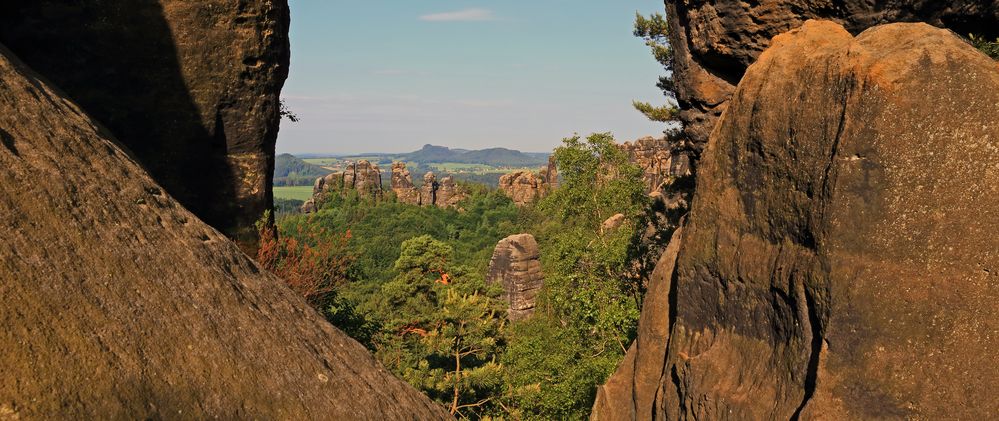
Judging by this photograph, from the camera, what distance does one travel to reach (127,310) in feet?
17.4

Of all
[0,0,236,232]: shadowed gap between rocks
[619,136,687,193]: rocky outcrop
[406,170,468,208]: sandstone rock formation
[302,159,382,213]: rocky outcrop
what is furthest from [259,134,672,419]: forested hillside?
[406,170,468,208]: sandstone rock formation

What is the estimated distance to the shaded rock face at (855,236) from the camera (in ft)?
21.4

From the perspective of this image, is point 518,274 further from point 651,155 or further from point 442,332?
point 651,155

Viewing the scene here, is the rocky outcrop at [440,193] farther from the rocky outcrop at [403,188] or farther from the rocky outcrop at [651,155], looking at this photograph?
the rocky outcrop at [651,155]

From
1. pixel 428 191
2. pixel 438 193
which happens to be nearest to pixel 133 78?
pixel 428 191

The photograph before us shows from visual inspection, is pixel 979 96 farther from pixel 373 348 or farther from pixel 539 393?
pixel 373 348

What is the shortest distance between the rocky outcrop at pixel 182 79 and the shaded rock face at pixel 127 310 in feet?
16.2

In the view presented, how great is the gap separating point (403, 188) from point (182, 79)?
97.7 meters

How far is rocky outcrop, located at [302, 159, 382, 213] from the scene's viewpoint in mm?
107125

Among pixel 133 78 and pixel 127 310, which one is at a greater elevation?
pixel 133 78

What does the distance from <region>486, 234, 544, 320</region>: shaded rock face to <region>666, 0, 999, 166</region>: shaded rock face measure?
34.8m

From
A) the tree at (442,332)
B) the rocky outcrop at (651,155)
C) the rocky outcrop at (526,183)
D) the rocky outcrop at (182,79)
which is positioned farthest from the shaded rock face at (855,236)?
the rocky outcrop at (526,183)

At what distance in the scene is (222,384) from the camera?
5.46 meters

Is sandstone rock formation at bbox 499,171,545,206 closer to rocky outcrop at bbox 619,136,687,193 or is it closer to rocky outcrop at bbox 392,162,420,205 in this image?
rocky outcrop at bbox 392,162,420,205
